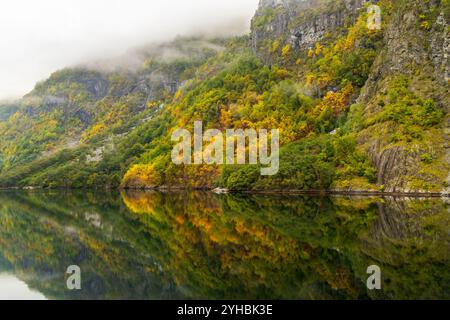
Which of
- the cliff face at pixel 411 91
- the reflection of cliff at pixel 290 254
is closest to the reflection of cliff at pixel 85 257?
the reflection of cliff at pixel 290 254

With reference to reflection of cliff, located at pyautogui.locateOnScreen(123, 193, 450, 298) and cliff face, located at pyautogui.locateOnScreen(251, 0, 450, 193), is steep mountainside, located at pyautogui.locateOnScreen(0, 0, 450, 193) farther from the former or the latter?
reflection of cliff, located at pyautogui.locateOnScreen(123, 193, 450, 298)

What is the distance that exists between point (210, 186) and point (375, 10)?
296ft

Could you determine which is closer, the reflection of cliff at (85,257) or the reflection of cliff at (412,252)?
the reflection of cliff at (412,252)

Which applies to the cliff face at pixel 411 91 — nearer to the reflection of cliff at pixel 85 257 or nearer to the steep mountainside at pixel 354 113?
the steep mountainside at pixel 354 113

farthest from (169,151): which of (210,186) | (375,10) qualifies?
(375,10)

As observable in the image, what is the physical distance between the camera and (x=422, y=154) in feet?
330

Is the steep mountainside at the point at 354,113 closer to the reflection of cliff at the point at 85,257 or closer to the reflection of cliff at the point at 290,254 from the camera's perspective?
the reflection of cliff at the point at 290,254

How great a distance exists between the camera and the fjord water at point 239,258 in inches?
874

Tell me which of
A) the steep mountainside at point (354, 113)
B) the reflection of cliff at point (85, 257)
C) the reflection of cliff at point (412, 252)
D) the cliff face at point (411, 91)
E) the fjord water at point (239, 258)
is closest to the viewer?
the reflection of cliff at point (412, 252)

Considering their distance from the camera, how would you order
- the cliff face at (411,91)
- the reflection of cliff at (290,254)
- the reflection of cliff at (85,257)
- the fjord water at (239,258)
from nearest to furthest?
the fjord water at (239,258) < the reflection of cliff at (290,254) < the reflection of cliff at (85,257) < the cliff face at (411,91)

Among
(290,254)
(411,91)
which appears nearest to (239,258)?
(290,254)
